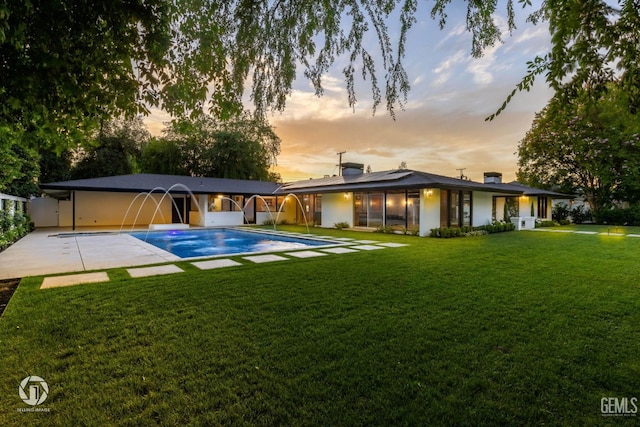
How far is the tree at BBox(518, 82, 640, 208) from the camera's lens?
22312 mm

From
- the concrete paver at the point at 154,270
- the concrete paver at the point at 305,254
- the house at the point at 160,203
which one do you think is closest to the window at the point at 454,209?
the concrete paver at the point at 305,254

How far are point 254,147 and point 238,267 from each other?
27.2 metres

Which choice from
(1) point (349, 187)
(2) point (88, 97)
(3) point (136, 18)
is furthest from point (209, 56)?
(1) point (349, 187)

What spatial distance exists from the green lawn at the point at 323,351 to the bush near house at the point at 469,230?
8004 millimetres

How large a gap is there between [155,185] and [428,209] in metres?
15.2

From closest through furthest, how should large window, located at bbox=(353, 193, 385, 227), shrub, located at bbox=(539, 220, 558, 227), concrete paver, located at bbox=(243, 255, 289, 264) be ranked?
concrete paver, located at bbox=(243, 255, 289, 264), large window, located at bbox=(353, 193, 385, 227), shrub, located at bbox=(539, 220, 558, 227)

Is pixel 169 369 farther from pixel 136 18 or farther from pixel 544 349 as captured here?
pixel 544 349

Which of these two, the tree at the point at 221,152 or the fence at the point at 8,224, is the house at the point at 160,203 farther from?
the tree at the point at 221,152

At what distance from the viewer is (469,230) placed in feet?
48.9

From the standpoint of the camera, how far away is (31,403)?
2.32 metres

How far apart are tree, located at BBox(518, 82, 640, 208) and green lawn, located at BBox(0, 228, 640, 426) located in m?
20.0

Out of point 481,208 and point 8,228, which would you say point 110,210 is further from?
point 481,208

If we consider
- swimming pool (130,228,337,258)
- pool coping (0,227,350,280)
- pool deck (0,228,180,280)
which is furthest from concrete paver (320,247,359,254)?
pool deck (0,228,180,280)

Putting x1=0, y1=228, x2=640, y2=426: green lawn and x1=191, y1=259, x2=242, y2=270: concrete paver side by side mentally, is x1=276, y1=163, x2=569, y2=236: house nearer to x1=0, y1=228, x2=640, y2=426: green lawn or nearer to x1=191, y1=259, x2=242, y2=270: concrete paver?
x1=0, y1=228, x2=640, y2=426: green lawn
